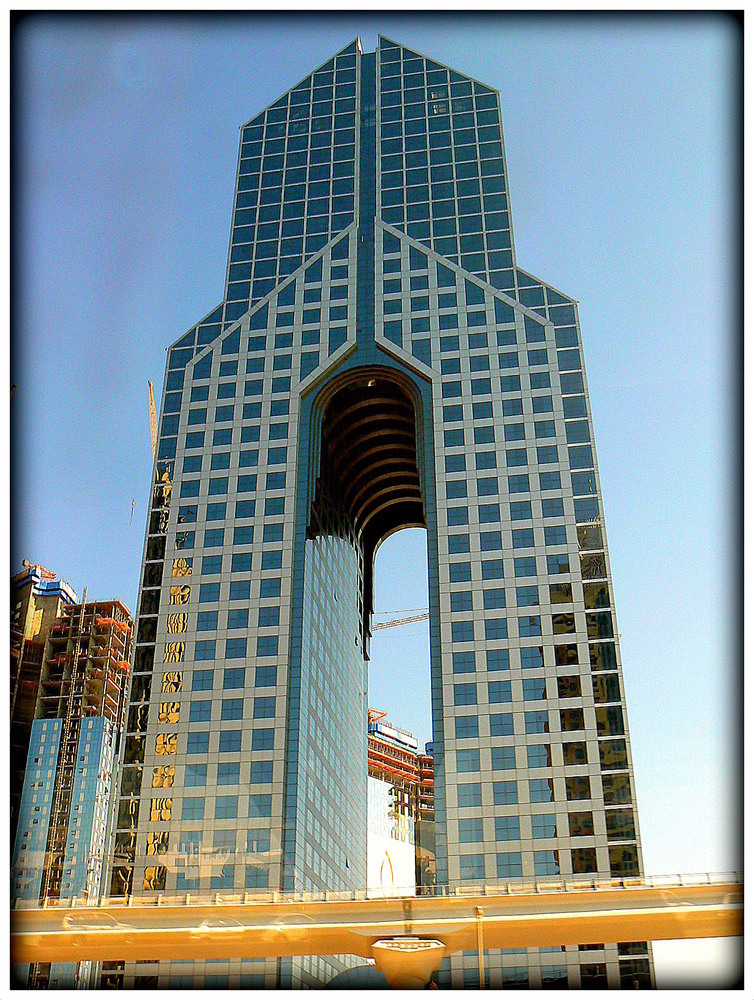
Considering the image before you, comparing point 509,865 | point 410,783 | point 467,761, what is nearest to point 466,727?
point 467,761

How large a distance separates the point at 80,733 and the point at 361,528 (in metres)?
36.5

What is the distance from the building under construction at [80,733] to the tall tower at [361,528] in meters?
27.3

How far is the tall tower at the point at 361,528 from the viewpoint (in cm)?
4097

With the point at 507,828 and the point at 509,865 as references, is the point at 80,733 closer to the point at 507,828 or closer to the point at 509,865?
the point at 507,828

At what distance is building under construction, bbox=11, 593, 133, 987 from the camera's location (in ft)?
254

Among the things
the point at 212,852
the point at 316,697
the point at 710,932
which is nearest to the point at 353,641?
the point at 316,697

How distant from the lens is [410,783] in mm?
94750

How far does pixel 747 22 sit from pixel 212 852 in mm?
38247

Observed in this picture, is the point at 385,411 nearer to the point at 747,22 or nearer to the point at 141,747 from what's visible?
the point at 141,747

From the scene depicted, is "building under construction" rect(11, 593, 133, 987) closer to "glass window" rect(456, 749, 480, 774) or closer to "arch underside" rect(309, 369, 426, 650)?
"arch underside" rect(309, 369, 426, 650)

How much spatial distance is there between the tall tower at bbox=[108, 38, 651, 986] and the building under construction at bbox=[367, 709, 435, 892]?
30.0 m

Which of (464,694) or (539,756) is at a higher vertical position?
(464,694)

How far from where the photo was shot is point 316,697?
49.9m

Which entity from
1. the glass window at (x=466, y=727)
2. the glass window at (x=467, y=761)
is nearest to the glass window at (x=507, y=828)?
the glass window at (x=467, y=761)
